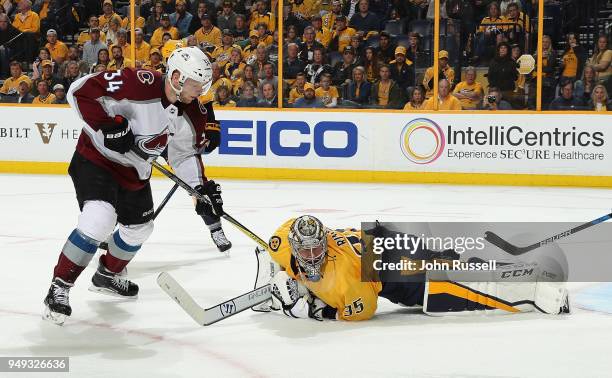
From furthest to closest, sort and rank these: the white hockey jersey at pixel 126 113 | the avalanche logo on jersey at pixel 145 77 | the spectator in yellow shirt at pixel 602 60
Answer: the spectator in yellow shirt at pixel 602 60, the avalanche logo on jersey at pixel 145 77, the white hockey jersey at pixel 126 113

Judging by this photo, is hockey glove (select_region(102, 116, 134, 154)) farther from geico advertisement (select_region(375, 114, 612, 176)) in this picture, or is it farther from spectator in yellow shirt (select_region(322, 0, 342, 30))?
spectator in yellow shirt (select_region(322, 0, 342, 30))

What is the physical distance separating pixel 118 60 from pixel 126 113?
642 centimetres

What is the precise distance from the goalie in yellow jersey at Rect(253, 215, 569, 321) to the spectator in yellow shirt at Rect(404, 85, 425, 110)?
5573 mm

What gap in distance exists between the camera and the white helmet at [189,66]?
407cm

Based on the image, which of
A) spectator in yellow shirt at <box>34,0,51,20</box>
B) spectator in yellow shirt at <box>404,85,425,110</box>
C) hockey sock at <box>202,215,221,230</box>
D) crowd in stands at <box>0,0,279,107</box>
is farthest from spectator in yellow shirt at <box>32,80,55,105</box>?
hockey sock at <box>202,215,221,230</box>

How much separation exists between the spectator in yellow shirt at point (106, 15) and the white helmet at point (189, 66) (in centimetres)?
657

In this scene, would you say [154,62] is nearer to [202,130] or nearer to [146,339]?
[202,130]

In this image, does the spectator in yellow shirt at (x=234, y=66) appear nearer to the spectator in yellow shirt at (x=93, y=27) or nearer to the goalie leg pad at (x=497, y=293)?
the spectator in yellow shirt at (x=93, y=27)

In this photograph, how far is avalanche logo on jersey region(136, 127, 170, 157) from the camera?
166 inches

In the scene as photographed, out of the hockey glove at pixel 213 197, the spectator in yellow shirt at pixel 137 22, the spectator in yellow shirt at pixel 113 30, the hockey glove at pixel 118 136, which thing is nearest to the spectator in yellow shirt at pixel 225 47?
the spectator in yellow shirt at pixel 137 22

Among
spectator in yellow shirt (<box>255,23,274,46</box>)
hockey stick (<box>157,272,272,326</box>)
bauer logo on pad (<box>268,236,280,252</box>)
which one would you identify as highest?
spectator in yellow shirt (<box>255,23,274,46</box>)

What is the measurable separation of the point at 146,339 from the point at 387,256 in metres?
0.95

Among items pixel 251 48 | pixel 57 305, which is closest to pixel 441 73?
pixel 251 48

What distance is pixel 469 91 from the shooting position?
9.36 m
